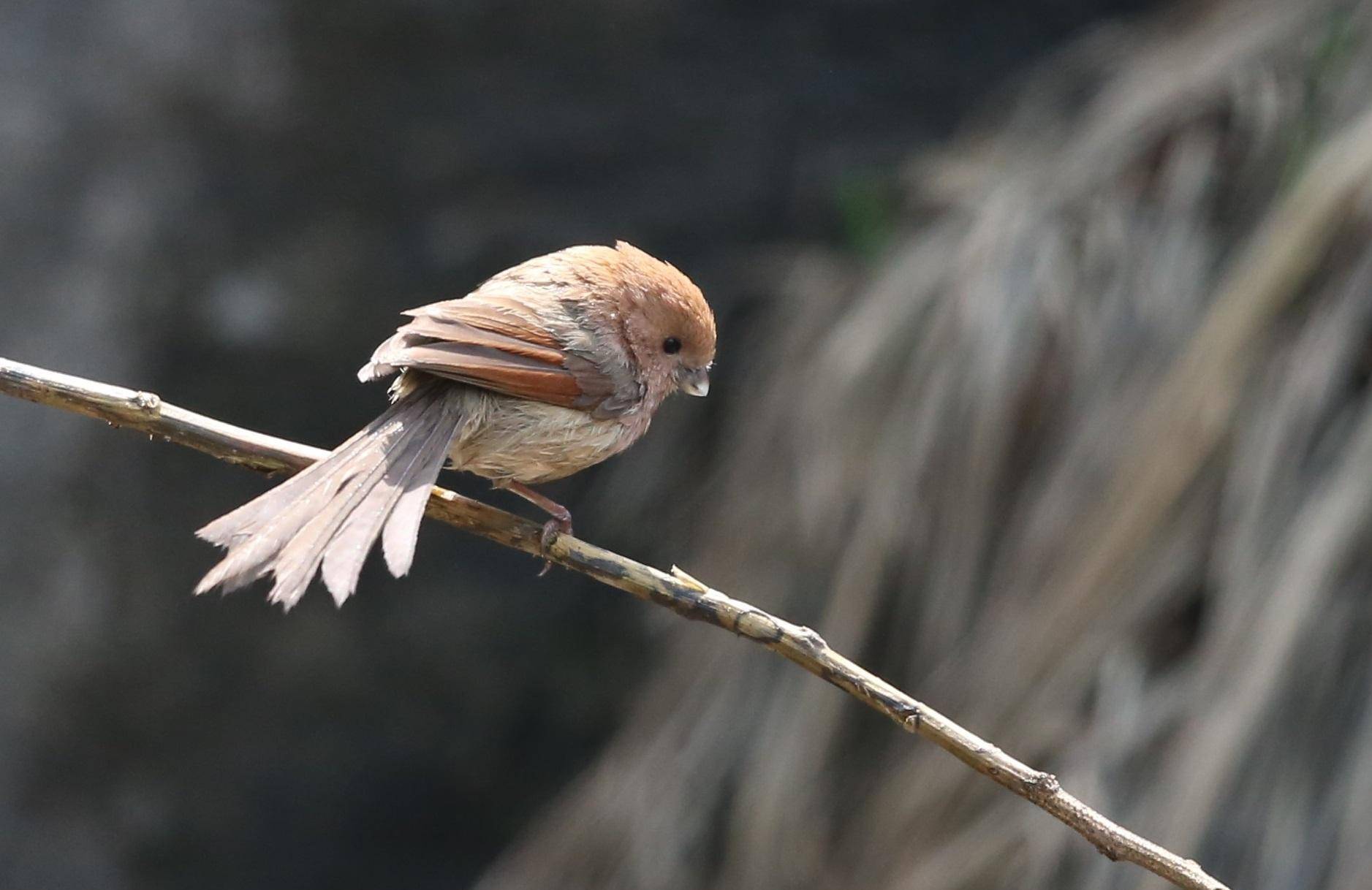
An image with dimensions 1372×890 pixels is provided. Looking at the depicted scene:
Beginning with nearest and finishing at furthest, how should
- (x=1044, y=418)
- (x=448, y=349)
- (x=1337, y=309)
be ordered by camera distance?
1. (x=448, y=349)
2. (x=1337, y=309)
3. (x=1044, y=418)

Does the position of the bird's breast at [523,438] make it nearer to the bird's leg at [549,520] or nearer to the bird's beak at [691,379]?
the bird's leg at [549,520]

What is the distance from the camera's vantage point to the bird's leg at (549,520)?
280 cm

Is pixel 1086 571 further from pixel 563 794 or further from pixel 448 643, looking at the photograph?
pixel 448 643

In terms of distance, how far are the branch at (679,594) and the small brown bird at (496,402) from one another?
0.09 metres

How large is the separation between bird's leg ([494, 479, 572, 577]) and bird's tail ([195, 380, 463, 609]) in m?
0.24

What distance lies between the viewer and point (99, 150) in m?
6.86

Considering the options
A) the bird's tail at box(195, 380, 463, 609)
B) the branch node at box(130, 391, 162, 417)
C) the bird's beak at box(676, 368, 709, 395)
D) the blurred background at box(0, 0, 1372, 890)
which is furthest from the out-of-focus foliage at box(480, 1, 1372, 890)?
the branch node at box(130, 391, 162, 417)

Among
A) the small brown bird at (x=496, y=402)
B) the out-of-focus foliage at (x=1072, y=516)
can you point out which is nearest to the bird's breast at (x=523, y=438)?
the small brown bird at (x=496, y=402)

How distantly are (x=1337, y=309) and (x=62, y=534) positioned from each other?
5437 mm

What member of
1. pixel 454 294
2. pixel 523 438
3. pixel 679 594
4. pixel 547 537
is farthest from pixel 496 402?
pixel 454 294

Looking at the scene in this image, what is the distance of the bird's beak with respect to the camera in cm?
385

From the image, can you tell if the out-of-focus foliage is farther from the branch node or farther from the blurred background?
the branch node

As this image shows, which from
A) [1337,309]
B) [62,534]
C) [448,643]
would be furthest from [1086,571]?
[62,534]

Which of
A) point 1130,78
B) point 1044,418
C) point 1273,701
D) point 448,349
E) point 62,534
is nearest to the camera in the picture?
point 448,349
